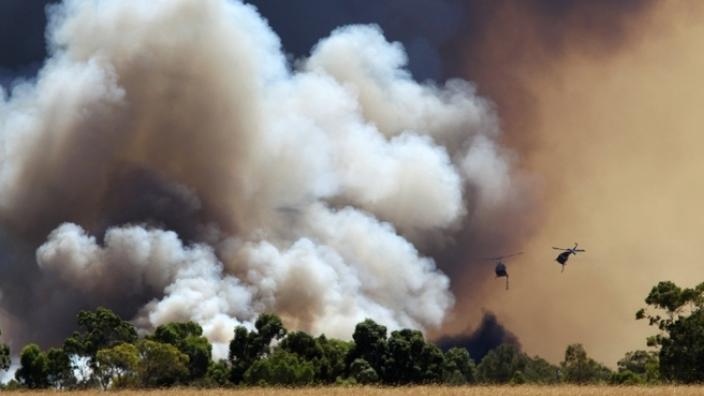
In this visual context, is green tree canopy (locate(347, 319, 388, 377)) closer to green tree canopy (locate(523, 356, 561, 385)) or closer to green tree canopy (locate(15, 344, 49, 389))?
green tree canopy (locate(523, 356, 561, 385))

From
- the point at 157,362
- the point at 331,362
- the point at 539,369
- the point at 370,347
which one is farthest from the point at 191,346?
the point at 539,369

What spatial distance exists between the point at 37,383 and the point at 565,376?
2727 inches

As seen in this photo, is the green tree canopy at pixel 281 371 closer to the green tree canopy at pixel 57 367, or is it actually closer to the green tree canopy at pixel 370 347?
the green tree canopy at pixel 370 347

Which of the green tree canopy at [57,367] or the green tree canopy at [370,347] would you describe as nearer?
the green tree canopy at [370,347]

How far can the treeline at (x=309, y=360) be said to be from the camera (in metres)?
95.7

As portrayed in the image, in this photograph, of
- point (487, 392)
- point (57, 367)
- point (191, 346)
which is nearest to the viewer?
point (487, 392)

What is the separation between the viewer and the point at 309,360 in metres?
122

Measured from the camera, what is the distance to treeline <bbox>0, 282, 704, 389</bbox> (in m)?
95.7

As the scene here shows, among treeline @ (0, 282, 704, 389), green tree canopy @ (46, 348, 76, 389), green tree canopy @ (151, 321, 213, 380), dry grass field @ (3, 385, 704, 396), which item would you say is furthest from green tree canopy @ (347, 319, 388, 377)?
dry grass field @ (3, 385, 704, 396)

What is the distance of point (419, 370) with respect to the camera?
11956cm

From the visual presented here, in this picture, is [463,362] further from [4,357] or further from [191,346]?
[4,357]

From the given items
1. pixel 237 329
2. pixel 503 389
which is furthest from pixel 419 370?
pixel 503 389

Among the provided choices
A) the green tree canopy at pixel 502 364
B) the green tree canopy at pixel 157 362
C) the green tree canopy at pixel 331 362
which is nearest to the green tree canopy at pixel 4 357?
the green tree canopy at pixel 157 362

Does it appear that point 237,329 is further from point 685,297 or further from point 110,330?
point 685,297
